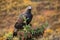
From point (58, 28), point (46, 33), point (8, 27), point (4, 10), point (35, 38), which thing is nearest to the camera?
point (35, 38)

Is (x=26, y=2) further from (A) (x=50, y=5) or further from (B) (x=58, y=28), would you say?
(B) (x=58, y=28)

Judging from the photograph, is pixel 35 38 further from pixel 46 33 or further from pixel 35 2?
pixel 35 2

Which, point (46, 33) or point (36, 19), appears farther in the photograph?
point (36, 19)

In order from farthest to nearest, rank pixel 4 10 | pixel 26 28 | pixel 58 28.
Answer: pixel 4 10 → pixel 58 28 → pixel 26 28

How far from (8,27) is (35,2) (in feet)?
7.22

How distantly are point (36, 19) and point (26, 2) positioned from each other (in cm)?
150

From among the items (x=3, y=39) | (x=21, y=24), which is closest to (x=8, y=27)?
(x=3, y=39)

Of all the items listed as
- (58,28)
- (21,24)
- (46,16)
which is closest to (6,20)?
(46,16)

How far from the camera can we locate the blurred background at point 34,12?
11305 millimetres

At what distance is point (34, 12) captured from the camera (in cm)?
1235

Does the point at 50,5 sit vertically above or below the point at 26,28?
below

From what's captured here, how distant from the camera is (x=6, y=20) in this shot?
12.0 metres

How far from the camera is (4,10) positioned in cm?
1265

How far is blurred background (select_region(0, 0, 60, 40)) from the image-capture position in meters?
11.3
